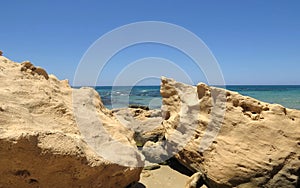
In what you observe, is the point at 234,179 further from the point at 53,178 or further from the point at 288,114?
the point at 53,178

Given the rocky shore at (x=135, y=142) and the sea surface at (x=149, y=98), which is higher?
the rocky shore at (x=135, y=142)

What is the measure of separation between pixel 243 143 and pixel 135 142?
1862mm

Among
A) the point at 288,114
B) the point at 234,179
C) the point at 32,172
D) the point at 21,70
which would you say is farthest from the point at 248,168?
the point at 21,70

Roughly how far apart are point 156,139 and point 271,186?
317 centimetres

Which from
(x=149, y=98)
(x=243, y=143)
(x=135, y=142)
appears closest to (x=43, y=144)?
(x=135, y=142)

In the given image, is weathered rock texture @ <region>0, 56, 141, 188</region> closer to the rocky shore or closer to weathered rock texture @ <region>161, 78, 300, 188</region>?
the rocky shore

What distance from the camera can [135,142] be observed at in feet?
14.5

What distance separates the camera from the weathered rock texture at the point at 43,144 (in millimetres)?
2770

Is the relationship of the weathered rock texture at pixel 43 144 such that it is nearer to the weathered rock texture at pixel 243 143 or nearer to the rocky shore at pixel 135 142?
the rocky shore at pixel 135 142

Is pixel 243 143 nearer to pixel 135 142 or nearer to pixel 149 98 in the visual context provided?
pixel 135 142

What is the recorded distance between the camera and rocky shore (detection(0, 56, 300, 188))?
2873mm

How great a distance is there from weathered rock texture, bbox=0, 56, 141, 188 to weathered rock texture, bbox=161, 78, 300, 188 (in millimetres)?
1606

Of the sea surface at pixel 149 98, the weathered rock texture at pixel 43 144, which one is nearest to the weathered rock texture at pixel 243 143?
the weathered rock texture at pixel 43 144

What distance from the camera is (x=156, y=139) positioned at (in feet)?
21.9
